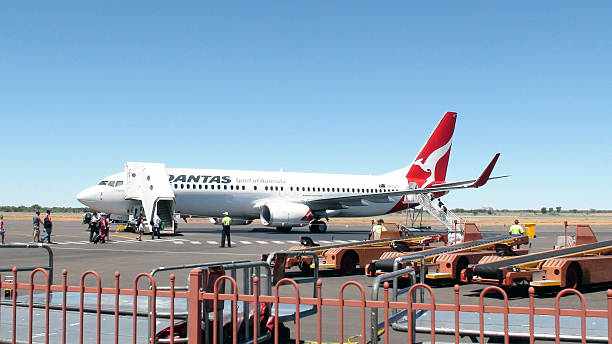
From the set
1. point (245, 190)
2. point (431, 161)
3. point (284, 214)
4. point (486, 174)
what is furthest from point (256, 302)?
point (431, 161)

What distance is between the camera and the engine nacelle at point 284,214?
3612 centimetres

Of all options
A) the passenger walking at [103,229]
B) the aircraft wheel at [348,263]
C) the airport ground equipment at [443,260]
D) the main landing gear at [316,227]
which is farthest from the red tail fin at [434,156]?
the aircraft wheel at [348,263]

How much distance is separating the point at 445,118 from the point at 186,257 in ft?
92.3

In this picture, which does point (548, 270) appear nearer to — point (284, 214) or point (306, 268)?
point (306, 268)

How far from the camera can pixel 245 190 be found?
37094 mm

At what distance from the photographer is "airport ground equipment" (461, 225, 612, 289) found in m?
11.8

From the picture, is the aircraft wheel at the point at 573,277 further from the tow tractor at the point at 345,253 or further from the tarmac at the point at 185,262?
the tow tractor at the point at 345,253

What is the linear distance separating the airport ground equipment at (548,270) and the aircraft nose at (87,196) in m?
25.9

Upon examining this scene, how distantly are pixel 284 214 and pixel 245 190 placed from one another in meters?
2.95

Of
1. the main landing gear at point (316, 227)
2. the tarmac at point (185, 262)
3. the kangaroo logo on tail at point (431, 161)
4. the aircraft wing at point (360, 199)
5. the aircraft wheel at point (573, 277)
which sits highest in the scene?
the kangaroo logo on tail at point (431, 161)

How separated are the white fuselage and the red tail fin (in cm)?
128

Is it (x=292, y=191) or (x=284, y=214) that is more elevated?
(x=292, y=191)

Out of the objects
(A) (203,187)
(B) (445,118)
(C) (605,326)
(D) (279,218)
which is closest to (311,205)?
(D) (279,218)

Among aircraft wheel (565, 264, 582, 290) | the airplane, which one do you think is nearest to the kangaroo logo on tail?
the airplane
